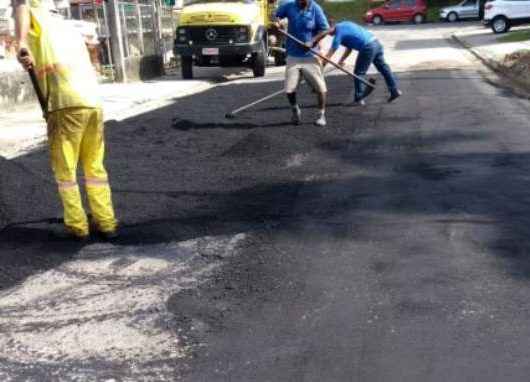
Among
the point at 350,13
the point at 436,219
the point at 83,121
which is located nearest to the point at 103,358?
the point at 83,121

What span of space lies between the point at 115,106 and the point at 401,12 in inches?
1487

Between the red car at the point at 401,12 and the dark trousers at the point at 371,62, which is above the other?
the dark trousers at the point at 371,62

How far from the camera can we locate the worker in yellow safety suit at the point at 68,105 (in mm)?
4910

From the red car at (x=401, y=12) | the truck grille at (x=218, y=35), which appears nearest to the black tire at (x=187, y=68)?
the truck grille at (x=218, y=35)

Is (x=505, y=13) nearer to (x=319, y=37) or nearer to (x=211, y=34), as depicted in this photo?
(x=211, y=34)

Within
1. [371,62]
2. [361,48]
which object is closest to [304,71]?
[361,48]

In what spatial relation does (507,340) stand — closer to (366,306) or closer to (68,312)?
(366,306)

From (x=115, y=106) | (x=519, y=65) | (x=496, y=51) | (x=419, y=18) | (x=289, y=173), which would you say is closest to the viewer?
(x=289, y=173)

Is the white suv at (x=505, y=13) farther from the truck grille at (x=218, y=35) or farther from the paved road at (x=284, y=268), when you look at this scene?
the paved road at (x=284, y=268)

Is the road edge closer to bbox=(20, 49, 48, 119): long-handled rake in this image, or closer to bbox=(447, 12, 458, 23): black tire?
bbox=(20, 49, 48, 119): long-handled rake

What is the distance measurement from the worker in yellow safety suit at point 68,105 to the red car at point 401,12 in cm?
4509

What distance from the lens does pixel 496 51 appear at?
2194cm

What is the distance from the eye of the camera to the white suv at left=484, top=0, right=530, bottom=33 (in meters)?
31.4

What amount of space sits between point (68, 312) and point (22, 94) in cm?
1037
